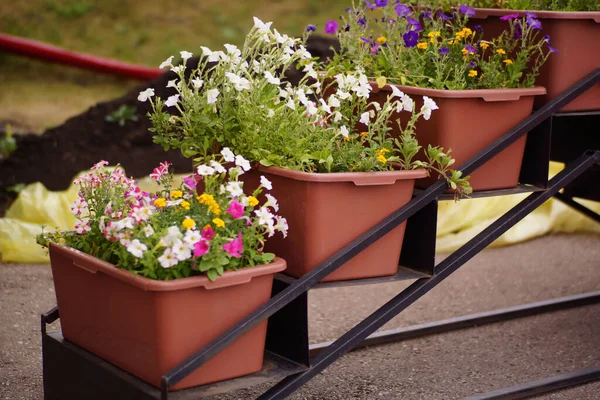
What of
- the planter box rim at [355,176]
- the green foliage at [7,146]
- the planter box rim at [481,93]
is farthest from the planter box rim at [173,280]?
the green foliage at [7,146]

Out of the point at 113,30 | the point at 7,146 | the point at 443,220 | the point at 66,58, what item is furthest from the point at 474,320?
the point at 113,30

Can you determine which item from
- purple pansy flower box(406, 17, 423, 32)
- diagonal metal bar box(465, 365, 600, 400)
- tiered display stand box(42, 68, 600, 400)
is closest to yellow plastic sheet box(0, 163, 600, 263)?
diagonal metal bar box(465, 365, 600, 400)

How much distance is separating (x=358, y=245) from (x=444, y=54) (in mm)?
720

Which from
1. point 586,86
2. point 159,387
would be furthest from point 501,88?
point 159,387

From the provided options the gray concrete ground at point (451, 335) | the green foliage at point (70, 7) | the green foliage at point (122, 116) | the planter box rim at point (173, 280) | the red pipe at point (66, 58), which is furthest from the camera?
the green foliage at point (70, 7)

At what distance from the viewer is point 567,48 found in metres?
2.75

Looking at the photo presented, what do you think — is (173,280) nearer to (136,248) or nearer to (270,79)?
(136,248)

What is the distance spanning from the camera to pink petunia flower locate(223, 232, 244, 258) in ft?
6.90

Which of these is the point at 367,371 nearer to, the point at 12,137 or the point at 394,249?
the point at 394,249

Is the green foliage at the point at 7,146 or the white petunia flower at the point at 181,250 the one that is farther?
the green foliage at the point at 7,146

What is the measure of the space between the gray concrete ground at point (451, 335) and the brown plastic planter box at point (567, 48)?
3.42 ft

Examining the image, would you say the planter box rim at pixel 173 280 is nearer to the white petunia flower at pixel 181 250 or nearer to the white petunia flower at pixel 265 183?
the white petunia flower at pixel 181 250

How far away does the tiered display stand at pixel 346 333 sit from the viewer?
2193 mm

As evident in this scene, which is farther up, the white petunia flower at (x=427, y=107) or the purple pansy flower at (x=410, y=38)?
the purple pansy flower at (x=410, y=38)
